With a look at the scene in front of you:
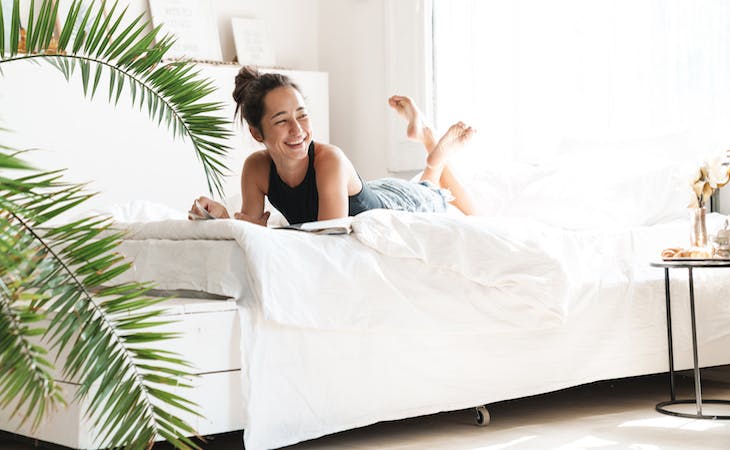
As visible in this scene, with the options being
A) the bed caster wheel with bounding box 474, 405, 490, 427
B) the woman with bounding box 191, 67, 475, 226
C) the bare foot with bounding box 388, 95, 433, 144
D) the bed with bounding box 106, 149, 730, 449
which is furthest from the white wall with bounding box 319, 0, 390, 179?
the bed caster wheel with bounding box 474, 405, 490, 427

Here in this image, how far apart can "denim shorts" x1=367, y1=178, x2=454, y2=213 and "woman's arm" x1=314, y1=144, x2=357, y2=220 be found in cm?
45

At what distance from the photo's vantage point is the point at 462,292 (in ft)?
8.39

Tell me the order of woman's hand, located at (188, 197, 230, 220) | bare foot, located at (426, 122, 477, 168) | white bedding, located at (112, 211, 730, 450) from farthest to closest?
bare foot, located at (426, 122, 477, 168) < woman's hand, located at (188, 197, 230, 220) < white bedding, located at (112, 211, 730, 450)

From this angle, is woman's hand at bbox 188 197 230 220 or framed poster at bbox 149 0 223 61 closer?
woman's hand at bbox 188 197 230 220

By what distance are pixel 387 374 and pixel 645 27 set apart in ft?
6.62

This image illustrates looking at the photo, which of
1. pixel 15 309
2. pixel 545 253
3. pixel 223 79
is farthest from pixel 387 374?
pixel 223 79

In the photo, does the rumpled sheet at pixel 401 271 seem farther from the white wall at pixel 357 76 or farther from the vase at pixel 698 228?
the white wall at pixel 357 76

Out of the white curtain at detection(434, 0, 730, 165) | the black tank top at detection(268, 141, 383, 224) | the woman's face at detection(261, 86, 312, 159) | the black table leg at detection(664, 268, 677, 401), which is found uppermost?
the white curtain at detection(434, 0, 730, 165)

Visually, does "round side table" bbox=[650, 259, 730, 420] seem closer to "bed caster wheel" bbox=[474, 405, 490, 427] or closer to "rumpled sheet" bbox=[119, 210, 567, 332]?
"rumpled sheet" bbox=[119, 210, 567, 332]

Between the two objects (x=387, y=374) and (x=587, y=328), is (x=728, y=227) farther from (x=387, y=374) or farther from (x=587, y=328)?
(x=387, y=374)

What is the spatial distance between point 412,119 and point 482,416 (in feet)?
4.80

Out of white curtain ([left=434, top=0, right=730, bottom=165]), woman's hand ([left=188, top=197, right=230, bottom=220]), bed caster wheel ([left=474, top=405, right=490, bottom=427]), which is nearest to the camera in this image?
woman's hand ([left=188, top=197, right=230, bottom=220])

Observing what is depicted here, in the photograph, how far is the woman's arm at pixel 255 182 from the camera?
10.0ft

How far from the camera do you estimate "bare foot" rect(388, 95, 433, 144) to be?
3840 mm
